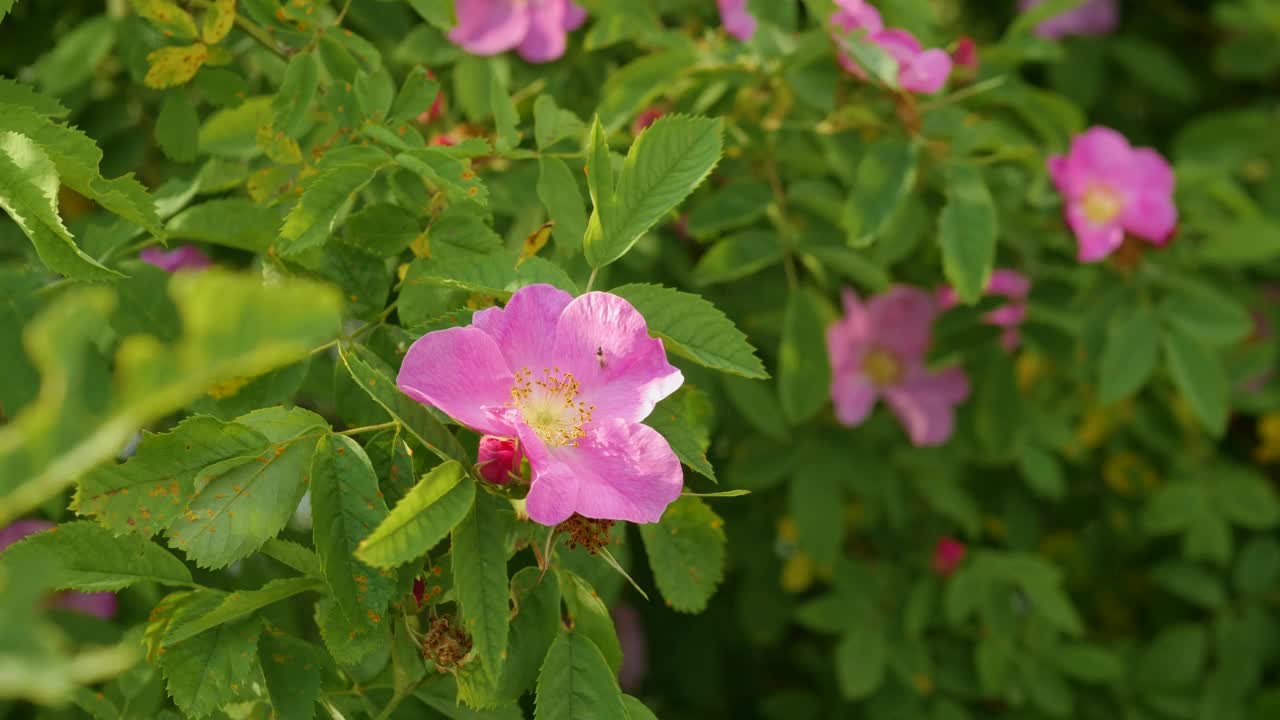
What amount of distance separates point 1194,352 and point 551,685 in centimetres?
123

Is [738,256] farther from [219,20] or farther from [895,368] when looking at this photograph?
[219,20]

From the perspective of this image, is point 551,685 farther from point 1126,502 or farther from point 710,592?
point 1126,502

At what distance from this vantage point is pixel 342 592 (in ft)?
2.66

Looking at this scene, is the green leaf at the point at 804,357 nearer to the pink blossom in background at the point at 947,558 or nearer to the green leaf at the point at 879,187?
the green leaf at the point at 879,187

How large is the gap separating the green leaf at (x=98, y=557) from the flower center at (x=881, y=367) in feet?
3.55

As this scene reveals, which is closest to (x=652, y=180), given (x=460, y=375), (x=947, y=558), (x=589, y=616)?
(x=460, y=375)

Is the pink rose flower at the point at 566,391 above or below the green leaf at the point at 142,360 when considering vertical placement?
below

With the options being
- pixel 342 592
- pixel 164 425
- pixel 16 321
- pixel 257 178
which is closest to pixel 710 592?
pixel 342 592

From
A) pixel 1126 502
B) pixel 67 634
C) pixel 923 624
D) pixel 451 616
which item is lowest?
pixel 1126 502

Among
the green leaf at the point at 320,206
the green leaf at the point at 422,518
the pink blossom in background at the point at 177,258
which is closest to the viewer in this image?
the green leaf at the point at 422,518

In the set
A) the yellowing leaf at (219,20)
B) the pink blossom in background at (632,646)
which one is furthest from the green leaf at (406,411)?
the pink blossom in background at (632,646)

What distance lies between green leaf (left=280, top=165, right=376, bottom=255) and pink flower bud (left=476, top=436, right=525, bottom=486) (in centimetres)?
23

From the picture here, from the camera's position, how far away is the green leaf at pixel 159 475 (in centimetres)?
82

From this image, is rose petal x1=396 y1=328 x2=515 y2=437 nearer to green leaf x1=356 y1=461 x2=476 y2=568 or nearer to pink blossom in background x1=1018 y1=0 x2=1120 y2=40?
green leaf x1=356 y1=461 x2=476 y2=568
